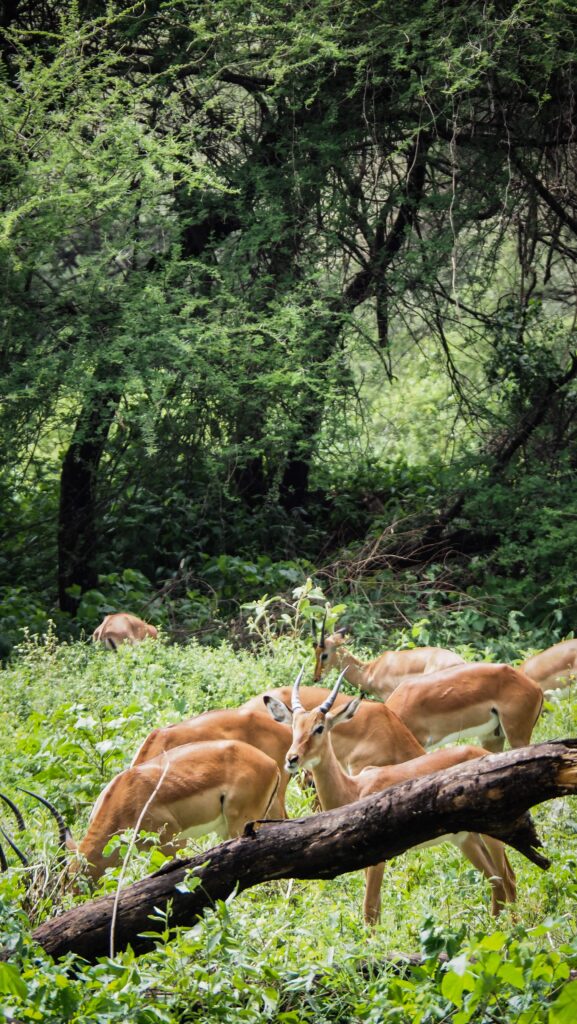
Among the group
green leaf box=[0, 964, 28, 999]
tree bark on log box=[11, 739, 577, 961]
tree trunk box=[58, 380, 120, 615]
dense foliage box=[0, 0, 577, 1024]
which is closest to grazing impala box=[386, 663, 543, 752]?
dense foliage box=[0, 0, 577, 1024]

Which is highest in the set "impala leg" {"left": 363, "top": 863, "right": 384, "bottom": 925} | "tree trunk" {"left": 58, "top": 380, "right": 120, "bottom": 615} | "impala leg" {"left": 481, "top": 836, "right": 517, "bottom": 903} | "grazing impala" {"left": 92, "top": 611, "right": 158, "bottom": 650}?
"tree trunk" {"left": 58, "top": 380, "right": 120, "bottom": 615}

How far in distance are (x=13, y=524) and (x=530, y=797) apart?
10.2 meters

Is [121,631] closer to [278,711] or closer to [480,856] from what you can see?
[278,711]

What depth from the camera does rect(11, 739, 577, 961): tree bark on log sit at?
3.96 metres

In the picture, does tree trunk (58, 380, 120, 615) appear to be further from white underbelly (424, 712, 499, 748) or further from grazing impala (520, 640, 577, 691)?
white underbelly (424, 712, 499, 748)

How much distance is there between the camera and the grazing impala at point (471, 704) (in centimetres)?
727

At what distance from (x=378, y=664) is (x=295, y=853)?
185 inches

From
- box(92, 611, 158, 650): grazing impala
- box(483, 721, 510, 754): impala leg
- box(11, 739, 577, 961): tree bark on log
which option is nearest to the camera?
box(11, 739, 577, 961): tree bark on log

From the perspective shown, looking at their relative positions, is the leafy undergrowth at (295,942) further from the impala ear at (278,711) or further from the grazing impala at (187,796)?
the impala ear at (278,711)

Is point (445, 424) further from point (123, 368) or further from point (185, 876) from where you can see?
point (185, 876)

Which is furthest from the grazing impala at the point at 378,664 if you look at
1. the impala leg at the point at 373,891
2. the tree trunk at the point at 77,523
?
the tree trunk at the point at 77,523

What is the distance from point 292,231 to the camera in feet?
38.2

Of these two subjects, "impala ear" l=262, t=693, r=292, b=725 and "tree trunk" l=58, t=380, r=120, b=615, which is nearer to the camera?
"impala ear" l=262, t=693, r=292, b=725

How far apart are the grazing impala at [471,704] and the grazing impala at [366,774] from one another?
3.81 feet
